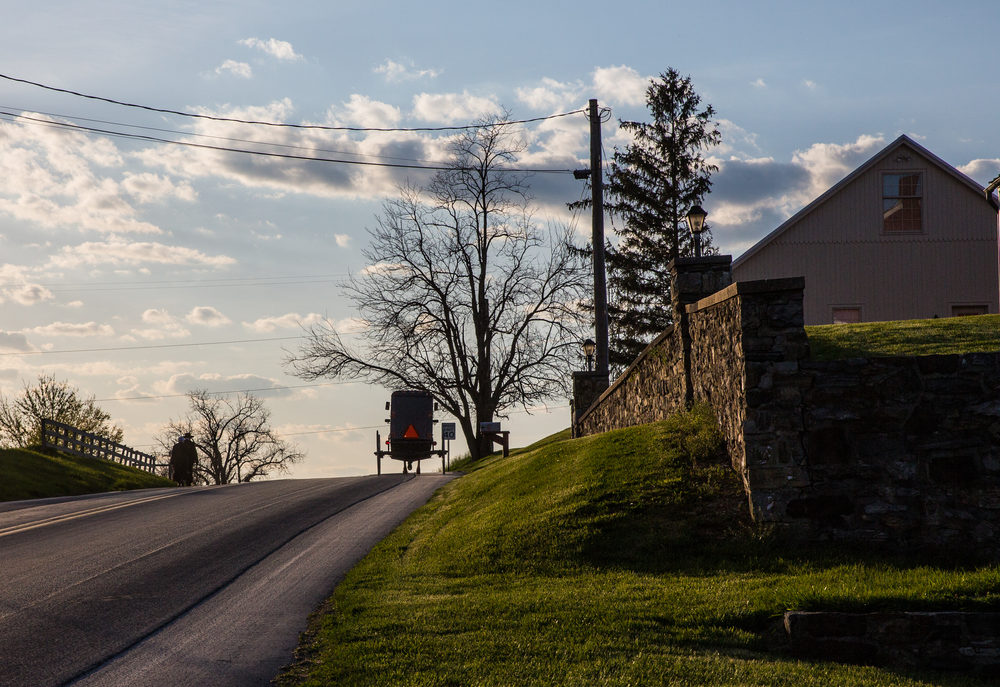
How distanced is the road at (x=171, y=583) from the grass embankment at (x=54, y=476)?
8371mm

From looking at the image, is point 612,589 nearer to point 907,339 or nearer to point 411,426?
point 907,339

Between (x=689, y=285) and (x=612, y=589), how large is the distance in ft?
20.2

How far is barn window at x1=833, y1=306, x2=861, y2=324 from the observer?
1024 inches

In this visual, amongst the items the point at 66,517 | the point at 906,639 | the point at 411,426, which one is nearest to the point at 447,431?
the point at 411,426

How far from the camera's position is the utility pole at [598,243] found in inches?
805

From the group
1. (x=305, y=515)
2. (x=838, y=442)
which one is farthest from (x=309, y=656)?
(x=305, y=515)

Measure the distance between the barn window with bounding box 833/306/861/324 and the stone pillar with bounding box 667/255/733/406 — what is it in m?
14.6

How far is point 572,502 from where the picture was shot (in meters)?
10.8

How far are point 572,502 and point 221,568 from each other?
4589 mm

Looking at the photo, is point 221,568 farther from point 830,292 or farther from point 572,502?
point 830,292

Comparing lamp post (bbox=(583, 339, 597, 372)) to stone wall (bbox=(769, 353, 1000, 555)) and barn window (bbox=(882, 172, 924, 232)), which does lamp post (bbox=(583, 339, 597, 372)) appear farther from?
stone wall (bbox=(769, 353, 1000, 555))

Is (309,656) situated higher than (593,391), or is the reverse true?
(593,391)

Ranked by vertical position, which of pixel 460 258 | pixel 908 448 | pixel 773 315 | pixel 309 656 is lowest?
pixel 309 656

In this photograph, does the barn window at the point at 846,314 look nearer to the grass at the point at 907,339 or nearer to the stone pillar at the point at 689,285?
the grass at the point at 907,339
